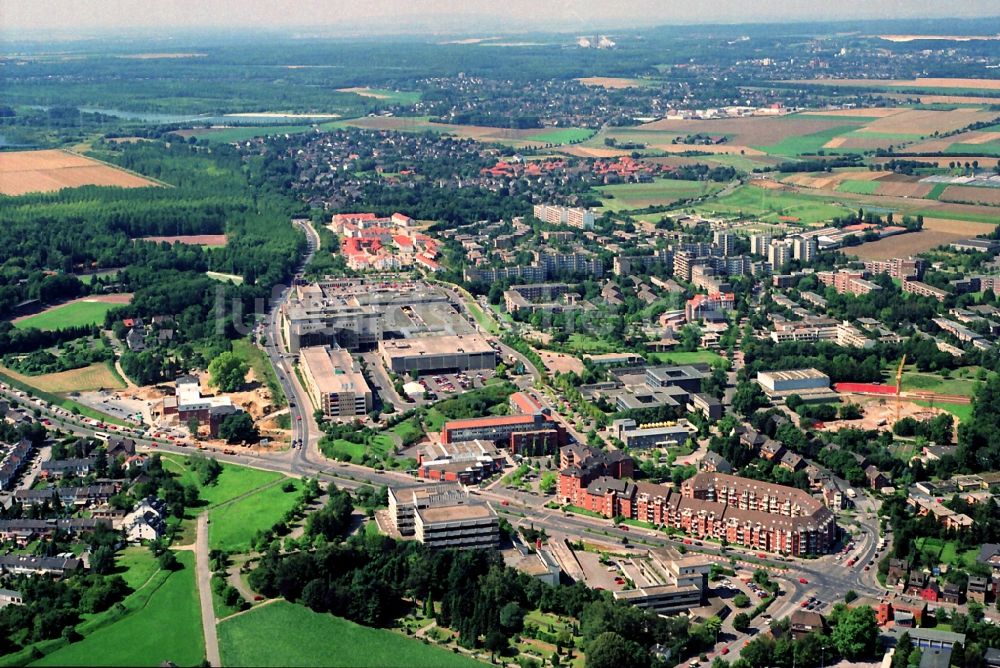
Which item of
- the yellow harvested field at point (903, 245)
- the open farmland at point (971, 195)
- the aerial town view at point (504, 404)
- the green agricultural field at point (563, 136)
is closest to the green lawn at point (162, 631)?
the aerial town view at point (504, 404)

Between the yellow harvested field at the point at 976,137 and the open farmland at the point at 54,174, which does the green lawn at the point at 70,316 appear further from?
the yellow harvested field at the point at 976,137

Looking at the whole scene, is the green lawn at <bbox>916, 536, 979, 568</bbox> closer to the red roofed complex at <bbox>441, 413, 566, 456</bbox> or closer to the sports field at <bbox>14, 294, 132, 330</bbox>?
the red roofed complex at <bbox>441, 413, 566, 456</bbox>

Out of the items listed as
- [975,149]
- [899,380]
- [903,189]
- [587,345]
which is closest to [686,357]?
[587,345]

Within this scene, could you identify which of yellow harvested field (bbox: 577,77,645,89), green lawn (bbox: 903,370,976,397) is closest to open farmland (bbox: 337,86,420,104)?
yellow harvested field (bbox: 577,77,645,89)

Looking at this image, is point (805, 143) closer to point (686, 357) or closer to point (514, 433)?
point (686, 357)

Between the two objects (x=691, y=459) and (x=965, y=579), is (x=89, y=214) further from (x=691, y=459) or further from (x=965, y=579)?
(x=965, y=579)

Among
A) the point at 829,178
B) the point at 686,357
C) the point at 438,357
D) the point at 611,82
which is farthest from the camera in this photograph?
the point at 611,82
